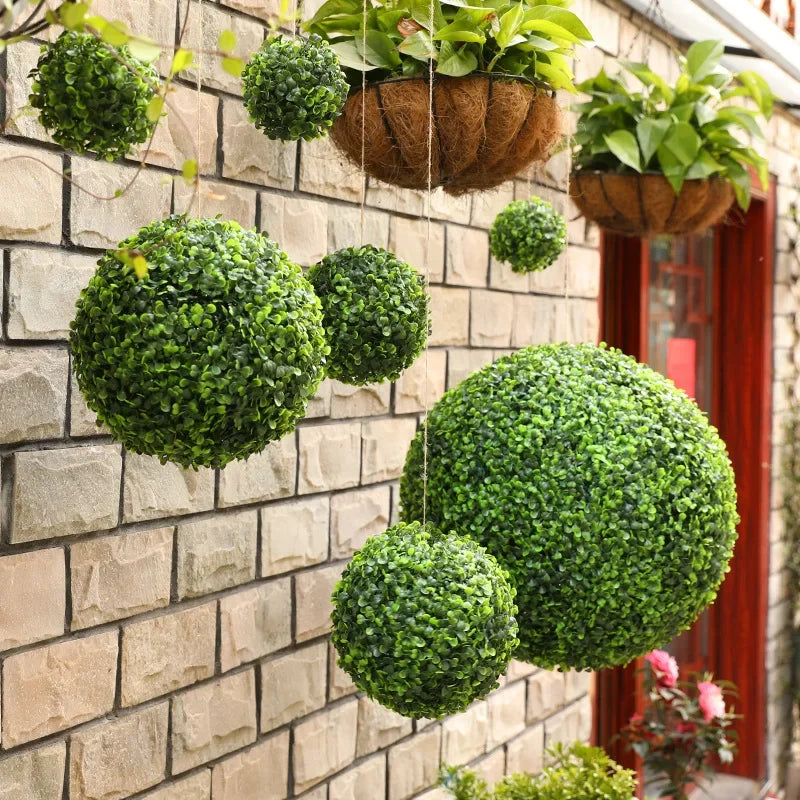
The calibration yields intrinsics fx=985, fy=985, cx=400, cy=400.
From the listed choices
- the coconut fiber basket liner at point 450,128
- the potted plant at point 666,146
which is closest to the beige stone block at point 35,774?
the coconut fiber basket liner at point 450,128

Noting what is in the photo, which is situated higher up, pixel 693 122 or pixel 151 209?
pixel 693 122

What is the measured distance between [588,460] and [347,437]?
594 mm

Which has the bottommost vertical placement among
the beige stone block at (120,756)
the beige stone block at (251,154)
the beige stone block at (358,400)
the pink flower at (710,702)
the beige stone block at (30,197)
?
the pink flower at (710,702)

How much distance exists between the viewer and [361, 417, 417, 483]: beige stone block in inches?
79.9

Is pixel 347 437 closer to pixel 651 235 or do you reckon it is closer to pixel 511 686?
pixel 511 686

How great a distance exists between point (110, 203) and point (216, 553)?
601mm

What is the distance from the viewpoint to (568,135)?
2451 millimetres

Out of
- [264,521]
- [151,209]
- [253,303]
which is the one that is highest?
[151,209]

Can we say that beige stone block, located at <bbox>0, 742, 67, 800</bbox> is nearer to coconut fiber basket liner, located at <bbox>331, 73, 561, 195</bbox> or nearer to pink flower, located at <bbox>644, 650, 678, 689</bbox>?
coconut fiber basket liner, located at <bbox>331, 73, 561, 195</bbox>

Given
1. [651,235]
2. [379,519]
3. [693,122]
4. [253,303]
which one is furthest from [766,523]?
[253,303]

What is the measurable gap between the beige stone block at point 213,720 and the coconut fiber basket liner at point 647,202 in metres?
1.44

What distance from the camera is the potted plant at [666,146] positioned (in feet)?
7.62

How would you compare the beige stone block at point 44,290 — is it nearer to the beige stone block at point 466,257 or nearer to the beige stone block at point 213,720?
the beige stone block at point 213,720

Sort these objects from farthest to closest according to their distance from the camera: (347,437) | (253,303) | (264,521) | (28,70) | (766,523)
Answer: (766,523) → (347,437) → (264,521) → (28,70) → (253,303)
